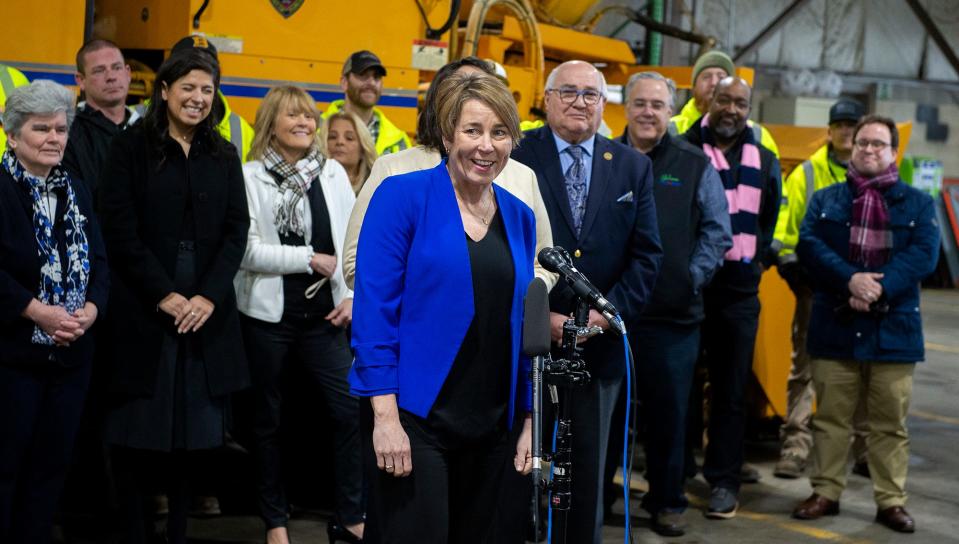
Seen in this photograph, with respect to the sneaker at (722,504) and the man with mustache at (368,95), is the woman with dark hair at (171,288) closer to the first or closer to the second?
the man with mustache at (368,95)

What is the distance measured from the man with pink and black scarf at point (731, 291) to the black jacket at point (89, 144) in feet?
9.61

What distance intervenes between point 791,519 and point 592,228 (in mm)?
2313

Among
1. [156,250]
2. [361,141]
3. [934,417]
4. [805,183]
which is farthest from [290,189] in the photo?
[934,417]

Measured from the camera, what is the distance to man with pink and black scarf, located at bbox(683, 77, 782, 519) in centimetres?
603

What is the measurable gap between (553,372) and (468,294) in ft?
1.00

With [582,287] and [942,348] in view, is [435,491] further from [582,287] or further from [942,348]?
[942,348]

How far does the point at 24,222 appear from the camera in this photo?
13.7ft

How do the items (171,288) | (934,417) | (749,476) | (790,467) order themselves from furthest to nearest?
(934,417), (790,467), (749,476), (171,288)

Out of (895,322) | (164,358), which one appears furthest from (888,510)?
(164,358)

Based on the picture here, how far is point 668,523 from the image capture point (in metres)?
5.67

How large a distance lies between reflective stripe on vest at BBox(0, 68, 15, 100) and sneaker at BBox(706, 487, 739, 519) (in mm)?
3894

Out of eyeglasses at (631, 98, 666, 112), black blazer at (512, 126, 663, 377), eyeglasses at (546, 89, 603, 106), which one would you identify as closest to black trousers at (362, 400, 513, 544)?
black blazer at (512, 126, 663, 377)

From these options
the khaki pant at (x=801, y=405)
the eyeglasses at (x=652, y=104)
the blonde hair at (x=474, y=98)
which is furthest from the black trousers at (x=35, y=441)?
the khaki pant at (x=801, y=405)

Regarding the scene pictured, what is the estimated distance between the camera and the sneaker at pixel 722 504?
236 inches
